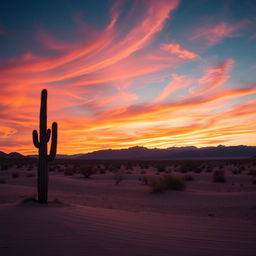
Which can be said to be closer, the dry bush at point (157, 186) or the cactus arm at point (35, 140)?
the cactus arm at point (35, 140)

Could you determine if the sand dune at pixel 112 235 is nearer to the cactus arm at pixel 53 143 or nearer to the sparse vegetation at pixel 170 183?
the cactus arm at pixel 53 143

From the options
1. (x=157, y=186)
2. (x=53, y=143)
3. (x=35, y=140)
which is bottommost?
(x=157, y=186)

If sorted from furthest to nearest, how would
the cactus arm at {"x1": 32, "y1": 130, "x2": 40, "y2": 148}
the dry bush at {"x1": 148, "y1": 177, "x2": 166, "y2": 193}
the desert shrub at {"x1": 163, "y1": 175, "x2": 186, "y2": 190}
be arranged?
the desert shrub at {"x1": 163, "y1": 175, "x2": 186, "y2": 190}, the dry bush at {"x1": 148, "y1": 177, "x2": 166, "y2": 193}, the cactus arm at {"x1": 32, "y1": 130, "x2": 40, "y2": 148}

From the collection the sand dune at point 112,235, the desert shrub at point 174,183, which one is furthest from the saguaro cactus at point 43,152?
the desert shrub at point 174,183

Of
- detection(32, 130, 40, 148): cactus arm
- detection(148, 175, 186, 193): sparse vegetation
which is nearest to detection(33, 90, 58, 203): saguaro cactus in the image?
detection(32, 130, 40, 148): cactus arm

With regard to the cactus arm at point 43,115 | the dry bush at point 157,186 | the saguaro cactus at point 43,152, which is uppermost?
the cactus arm at point 43,115

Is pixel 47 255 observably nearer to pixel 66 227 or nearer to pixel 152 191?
pixel 66 227

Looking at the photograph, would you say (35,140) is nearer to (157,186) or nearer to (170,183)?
(157,186)

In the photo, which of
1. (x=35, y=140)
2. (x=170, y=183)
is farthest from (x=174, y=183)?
(x=35, y=140)

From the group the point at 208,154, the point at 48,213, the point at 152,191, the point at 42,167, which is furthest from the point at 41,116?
the point at 208,154

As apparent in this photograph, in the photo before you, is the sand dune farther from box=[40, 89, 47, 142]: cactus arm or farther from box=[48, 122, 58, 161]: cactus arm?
box=[40, 89, 47, 142]: cactus arm

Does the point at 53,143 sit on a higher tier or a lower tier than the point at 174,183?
higher

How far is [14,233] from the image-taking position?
491 centimetres

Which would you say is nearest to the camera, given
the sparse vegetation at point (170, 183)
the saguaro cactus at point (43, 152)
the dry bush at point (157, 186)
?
the saguaro cactus at point (43, 152)
